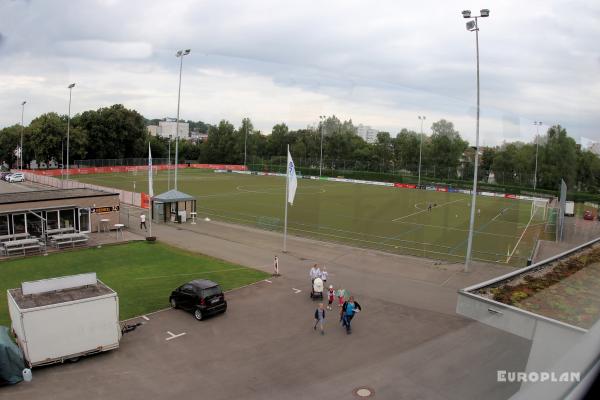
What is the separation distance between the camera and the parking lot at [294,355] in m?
10.8

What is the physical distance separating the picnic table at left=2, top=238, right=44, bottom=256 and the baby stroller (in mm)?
15002

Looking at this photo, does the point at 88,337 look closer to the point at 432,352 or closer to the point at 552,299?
the point at 432,352

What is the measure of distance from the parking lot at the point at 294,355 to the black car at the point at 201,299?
1.04 ft

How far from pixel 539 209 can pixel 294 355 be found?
37990 mm

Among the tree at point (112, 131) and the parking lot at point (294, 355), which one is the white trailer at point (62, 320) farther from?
the tree at point (112, 131)

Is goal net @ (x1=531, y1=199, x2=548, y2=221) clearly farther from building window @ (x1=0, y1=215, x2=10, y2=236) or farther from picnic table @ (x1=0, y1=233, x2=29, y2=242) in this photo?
building window @ (x1=0, y1=215, x2=10, y2=236)

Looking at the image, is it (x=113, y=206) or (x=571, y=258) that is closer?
(x=571, y=258)

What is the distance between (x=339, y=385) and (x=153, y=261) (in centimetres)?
1399

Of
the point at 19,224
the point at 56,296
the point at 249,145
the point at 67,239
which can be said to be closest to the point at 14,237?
the point at 19,224

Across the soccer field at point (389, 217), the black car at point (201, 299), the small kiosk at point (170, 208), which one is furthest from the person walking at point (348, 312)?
the small kiosk at point (170, 208)

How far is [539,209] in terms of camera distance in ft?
141

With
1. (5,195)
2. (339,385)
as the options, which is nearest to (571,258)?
(339,385)

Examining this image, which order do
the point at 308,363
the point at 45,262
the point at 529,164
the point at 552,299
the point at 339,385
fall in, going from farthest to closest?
the point at 529,164 < the point at 45,262 < the point at 308,363 < the point at 339,385 < the point at 552,299

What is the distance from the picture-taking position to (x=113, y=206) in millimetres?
29828
